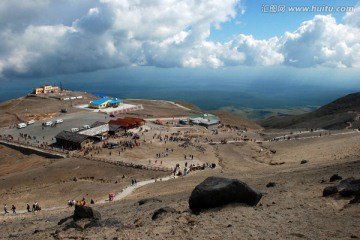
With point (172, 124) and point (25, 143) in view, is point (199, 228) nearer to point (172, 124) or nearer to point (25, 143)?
point (25, 143)

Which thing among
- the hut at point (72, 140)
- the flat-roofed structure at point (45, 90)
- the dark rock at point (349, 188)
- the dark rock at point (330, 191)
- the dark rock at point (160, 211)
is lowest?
the hut at point (72, 140)

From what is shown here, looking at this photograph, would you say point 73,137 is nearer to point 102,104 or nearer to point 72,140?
point 72,140

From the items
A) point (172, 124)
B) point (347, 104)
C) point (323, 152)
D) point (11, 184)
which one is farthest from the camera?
point (347, 104)

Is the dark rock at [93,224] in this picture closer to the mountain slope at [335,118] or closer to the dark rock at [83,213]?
the dark rock at [83,213]

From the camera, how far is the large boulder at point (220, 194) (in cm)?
1784

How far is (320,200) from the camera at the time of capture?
19141 millimetres

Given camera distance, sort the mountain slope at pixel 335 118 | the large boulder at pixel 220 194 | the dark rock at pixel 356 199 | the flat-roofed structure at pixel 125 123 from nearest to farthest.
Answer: the dark rock at pixel 356 199 → the large boulder at pixel 220 194 → the flat-roofed structure at pixel 125 123 → the mountain slope at pixel 335 118

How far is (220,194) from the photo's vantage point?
17859mm

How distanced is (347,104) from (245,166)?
311 feet

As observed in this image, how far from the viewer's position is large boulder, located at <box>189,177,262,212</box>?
17844mm

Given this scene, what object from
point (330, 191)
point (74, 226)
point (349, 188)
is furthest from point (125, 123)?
point (349, 188)

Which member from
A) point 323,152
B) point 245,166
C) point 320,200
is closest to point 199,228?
point 320,200

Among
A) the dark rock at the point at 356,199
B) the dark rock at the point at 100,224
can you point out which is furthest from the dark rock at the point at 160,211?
the dark rock at the point at 356,199

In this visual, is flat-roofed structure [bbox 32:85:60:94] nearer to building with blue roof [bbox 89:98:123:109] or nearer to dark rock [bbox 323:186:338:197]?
building with blue roof [bbox 89:98:123:109]
